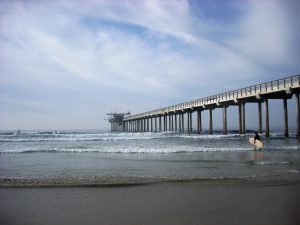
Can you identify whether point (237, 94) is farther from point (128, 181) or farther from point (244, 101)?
point (128, 181)

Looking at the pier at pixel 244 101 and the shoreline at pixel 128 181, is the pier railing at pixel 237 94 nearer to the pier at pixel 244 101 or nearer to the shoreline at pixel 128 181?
the pier at pixel 244 101

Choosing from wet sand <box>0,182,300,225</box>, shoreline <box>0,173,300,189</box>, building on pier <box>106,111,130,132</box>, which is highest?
building on pier <box>106,111,130,132</box>

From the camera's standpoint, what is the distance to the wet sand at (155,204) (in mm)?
4633

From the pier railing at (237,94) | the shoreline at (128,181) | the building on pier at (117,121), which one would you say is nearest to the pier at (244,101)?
the pier railing at (237,94)

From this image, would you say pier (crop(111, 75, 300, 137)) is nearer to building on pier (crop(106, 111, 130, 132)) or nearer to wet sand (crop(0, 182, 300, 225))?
wet sand (crop(0, 182, 300, 225))

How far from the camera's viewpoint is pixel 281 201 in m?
5.59

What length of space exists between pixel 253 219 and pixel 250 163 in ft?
23.2

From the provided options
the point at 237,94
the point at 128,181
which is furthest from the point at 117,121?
the point at 128,181

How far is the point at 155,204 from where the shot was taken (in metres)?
5.50

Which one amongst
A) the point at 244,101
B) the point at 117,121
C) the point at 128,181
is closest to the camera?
the point at 128,181

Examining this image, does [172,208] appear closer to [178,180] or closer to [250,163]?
[178,180]

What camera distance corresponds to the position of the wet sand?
15.2ft

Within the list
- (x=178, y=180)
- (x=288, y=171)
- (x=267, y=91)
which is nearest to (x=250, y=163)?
(x=288, y=171)

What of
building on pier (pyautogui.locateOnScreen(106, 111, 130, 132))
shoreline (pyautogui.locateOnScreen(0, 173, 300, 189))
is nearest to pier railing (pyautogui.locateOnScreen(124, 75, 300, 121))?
shoreline (pyautogui.locateOnScreen(0, 173, 300, 189))
